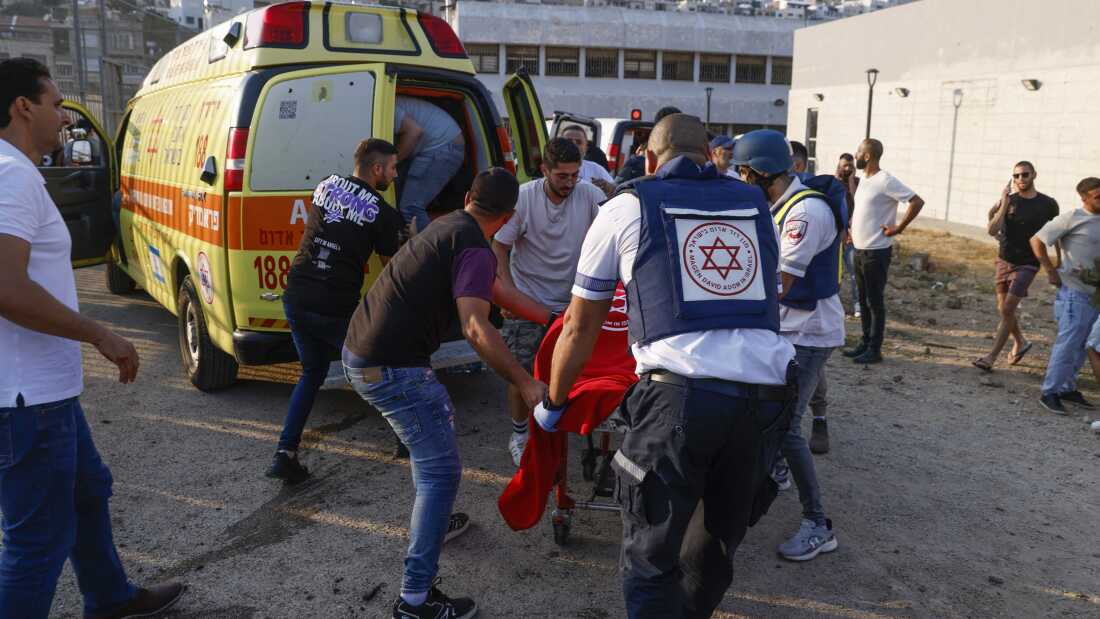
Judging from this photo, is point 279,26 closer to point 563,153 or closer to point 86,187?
point 563,153

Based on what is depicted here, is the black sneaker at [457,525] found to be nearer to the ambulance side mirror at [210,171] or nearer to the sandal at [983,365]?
the ambulance side mirror at [210,171]

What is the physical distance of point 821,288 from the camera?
4.23 metres

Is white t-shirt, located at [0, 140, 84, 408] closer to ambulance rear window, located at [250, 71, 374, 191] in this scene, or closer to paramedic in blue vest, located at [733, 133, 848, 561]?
ambulance rear window, located at [250, 71, 374, 191]

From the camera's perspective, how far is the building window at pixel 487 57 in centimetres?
4709

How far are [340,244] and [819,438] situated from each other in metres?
3.37

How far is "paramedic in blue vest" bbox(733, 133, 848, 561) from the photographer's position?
3.99m

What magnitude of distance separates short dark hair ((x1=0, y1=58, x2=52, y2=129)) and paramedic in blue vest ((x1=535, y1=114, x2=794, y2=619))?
76.1 inches

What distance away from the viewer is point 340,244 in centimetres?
444

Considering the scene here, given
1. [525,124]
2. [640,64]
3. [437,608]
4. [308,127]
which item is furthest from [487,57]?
[437,608]

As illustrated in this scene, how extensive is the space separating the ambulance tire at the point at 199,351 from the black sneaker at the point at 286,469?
1653 mm

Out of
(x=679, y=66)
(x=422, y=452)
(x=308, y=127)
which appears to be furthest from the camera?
(x=679, y=66)

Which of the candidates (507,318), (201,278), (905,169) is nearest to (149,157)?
(201,278)

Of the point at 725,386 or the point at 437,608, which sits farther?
the point at 437,608

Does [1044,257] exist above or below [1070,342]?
above
